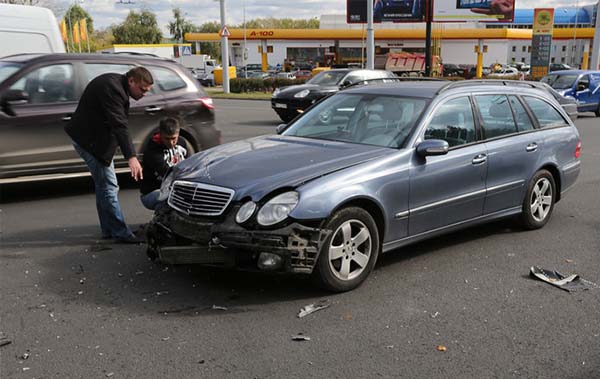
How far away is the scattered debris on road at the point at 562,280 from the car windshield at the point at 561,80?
59.5 feet

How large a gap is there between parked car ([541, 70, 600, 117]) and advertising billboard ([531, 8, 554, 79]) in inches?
632

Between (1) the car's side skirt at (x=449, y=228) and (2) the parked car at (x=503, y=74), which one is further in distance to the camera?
(2) the parked car at (x=503, y=74)

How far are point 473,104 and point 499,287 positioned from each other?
1.92 meters

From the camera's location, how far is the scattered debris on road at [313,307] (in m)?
4.24

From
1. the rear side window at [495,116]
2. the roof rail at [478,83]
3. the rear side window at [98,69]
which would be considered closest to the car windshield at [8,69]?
the rear side window at [98,69]

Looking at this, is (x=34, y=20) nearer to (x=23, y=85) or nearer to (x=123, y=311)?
(x=23, y=85)

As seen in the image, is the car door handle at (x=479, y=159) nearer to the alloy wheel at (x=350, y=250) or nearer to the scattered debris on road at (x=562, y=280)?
the scattered debris on road at (x=562, y=280)

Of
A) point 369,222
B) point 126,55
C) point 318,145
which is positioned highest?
point 126,55

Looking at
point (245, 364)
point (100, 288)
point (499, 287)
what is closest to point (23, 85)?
point (100, 288)

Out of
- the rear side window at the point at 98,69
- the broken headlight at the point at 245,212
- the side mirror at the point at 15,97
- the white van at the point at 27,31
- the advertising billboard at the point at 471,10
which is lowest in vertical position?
the broken headlight at the point at 245,212

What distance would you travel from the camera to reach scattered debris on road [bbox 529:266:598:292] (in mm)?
4809

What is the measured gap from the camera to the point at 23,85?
743 centimetres

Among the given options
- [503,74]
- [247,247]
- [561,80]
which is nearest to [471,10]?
[503,74]

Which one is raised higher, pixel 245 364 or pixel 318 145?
pixel 318 145
